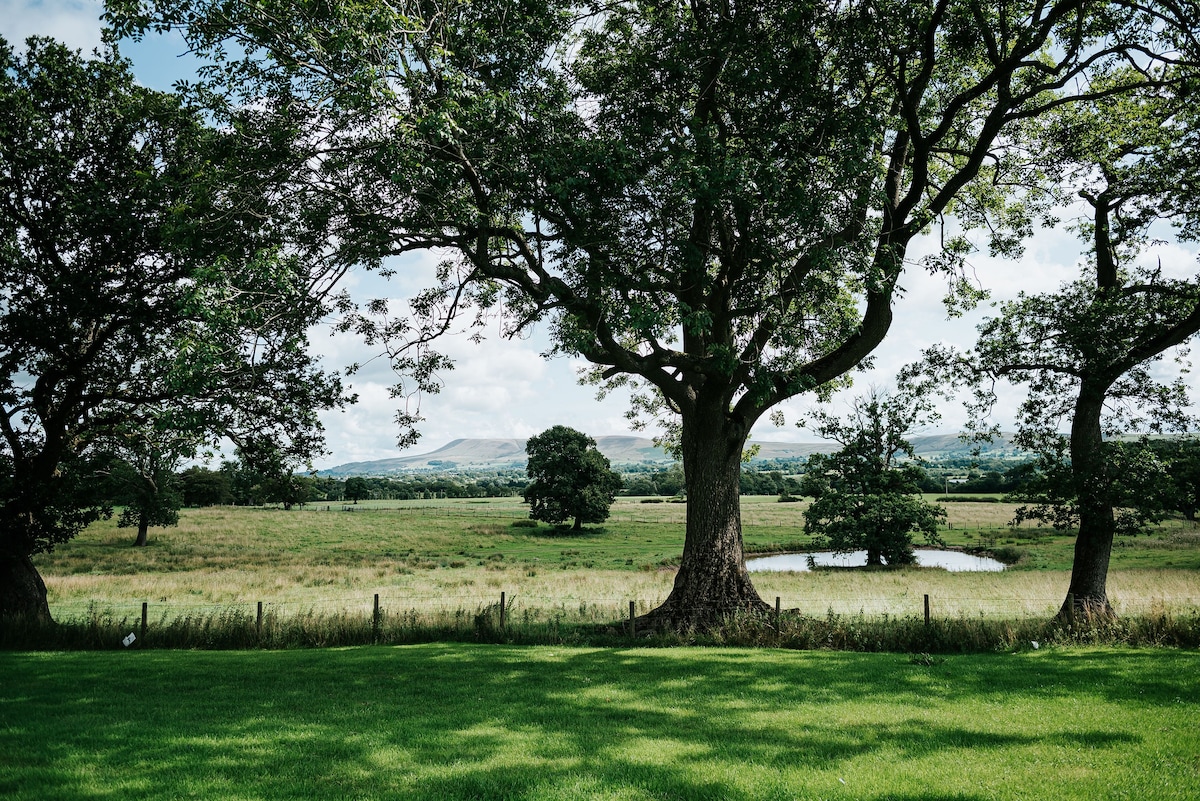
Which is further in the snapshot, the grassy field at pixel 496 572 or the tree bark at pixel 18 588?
the grassy field at pixel 496 572

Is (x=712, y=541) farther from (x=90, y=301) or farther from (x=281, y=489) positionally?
(x=90, y=301)

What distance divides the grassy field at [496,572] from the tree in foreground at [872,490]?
3.07m

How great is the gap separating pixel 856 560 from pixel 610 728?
51.0 m

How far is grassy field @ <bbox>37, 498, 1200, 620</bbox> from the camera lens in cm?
2477

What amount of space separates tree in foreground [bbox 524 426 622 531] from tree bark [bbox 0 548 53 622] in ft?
171

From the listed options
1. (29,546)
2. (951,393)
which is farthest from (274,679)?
(951,393)

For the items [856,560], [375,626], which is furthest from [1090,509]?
[856,560]

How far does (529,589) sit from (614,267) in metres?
21.1

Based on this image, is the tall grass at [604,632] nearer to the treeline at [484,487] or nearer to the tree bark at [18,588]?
the tree bark at [18,588]

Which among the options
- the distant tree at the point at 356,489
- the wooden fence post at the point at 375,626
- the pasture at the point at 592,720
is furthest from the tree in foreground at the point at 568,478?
the distant tree at the point at 356,489

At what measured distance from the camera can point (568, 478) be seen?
6988cm

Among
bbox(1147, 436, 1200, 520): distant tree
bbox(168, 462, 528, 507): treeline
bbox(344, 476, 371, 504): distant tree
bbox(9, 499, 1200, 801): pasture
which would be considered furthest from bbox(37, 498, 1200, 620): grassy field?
bbox(344, 476, 371, 504): distant tree

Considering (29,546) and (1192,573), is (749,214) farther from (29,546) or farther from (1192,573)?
(1192,573)

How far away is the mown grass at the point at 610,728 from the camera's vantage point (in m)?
6.80
